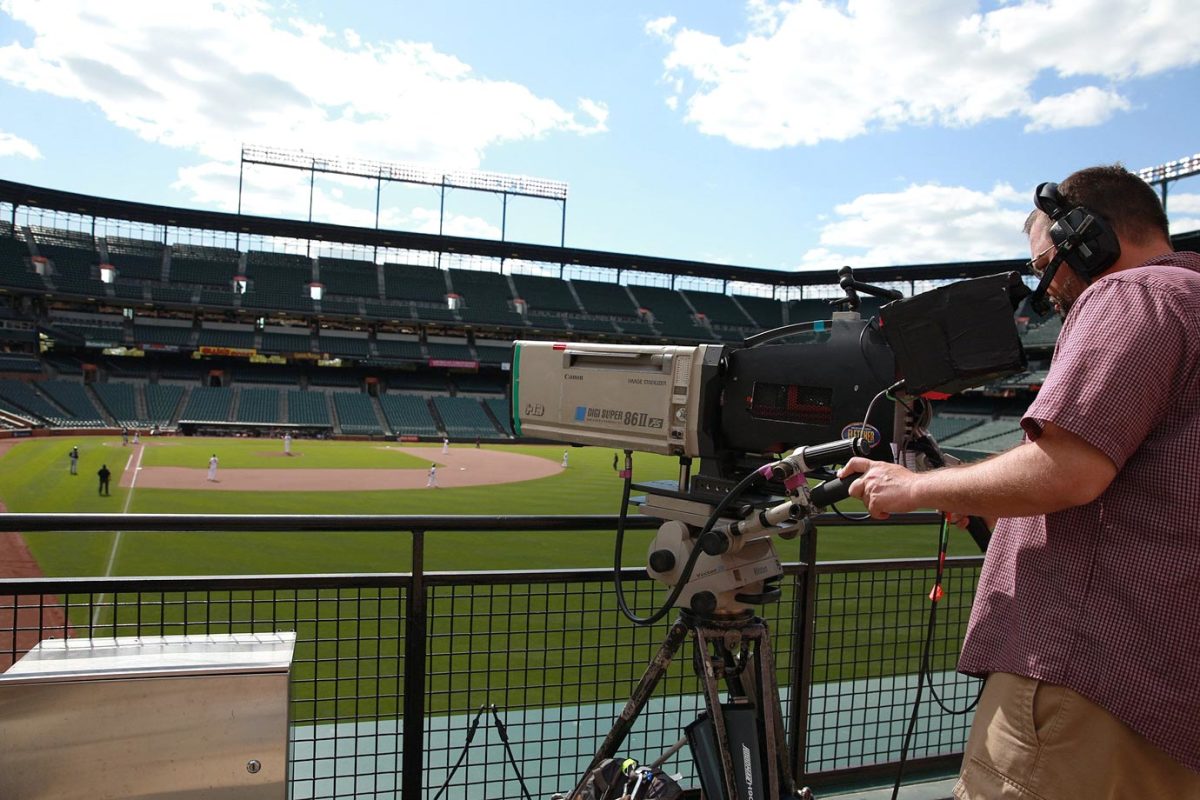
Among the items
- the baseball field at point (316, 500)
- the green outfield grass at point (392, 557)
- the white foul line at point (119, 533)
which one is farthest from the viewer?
the baseball field at point (316, 500)

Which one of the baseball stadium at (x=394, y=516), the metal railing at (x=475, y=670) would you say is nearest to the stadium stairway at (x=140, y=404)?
the baseball stadium at (x=394, y=516)

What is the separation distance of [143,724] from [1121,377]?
2.48 meters

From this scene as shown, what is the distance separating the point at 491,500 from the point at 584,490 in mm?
3568

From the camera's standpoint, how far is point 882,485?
1.58m

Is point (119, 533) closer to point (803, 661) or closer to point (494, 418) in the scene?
point (803, 661)

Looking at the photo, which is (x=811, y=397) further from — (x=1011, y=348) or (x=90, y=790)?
(x=90, y=790)

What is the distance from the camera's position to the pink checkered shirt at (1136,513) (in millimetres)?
1394

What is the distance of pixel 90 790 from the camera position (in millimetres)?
2098

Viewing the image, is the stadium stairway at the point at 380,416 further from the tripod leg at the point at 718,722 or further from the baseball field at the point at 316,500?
the tripod leg at the point at 718,722

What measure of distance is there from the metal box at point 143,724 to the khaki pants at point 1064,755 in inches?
71.9

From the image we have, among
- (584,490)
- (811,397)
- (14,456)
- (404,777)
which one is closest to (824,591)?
(404,777)

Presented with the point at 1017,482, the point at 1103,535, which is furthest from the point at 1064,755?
the point at 1017,482

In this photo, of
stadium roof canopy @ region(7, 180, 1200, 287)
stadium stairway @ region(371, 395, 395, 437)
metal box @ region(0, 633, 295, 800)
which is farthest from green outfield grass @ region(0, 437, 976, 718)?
stadium roof canopy @ region(7, 180, 1200, 287)

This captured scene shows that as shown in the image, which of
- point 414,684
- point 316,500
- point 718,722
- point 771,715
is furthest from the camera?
point 316,500
